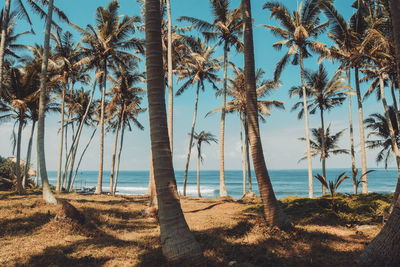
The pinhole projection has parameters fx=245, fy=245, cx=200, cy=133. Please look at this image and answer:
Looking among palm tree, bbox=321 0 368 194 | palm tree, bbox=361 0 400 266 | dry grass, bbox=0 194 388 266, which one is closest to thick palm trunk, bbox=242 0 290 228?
dry grass, bbox=0 194 388 266

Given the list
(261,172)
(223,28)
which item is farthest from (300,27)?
(261,172)

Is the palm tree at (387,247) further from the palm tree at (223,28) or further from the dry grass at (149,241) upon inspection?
the palm tree at (223,28)

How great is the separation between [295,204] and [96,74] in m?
18.5

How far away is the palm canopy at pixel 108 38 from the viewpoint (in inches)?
746

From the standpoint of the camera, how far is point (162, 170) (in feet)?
15.5

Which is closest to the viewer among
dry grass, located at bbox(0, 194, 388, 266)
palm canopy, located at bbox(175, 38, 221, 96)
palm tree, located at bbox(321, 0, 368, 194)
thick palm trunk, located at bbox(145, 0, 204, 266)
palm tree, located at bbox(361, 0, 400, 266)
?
palm tree, located at bbox(361, 0, 400, 266)

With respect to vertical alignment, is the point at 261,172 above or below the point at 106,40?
below

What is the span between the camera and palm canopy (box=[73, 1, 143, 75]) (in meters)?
18.9

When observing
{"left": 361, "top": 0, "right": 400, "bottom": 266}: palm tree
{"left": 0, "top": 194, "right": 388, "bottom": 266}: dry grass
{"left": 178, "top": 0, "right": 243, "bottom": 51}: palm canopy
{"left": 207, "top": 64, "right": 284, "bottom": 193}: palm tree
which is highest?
{"left": 178, "top": 0, "right": 243, "bottom": 51}: palm canopy

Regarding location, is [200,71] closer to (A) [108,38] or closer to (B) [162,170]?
(A) [108,38]

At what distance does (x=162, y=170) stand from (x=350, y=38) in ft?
54.2

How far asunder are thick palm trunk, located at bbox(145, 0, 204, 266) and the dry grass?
0.56m

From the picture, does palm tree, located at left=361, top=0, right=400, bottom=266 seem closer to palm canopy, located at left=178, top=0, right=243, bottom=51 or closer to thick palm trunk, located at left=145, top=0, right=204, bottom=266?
thick palm trunk, located at left=145, top=0, right=204, bottom=266

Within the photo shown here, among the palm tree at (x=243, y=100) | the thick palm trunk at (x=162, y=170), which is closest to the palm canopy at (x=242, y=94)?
the palm tree at (x=243, y=100)
